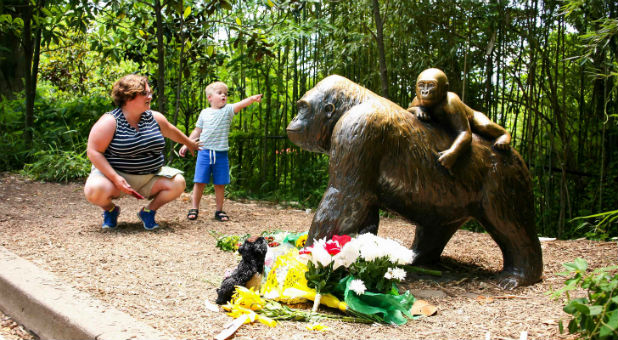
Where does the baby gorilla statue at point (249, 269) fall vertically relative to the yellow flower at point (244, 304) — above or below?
above

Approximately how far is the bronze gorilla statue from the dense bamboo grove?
1.14 metres

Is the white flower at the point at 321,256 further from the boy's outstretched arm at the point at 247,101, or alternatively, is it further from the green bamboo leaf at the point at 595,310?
the boy's outstretched arm at the point at 247,101

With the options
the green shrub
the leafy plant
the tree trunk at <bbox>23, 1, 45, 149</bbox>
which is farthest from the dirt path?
the tree trunk at <bbox>23, 1, 45, 149</bbox>

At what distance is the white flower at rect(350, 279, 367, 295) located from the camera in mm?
2350

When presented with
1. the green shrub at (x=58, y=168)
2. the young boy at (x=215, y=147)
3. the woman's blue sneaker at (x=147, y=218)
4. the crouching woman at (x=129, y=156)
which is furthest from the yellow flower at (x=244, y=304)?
the green shrub at (x=58, y=168)

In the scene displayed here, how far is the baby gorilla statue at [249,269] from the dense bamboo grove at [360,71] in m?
2.39

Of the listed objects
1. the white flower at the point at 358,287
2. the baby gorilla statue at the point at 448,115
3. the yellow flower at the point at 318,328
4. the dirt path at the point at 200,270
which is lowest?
the yellow flower at the point at 318,328

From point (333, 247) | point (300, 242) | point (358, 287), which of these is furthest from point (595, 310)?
point (300, 242)

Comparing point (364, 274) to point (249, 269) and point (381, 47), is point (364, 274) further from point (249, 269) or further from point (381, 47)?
point (381, 47)

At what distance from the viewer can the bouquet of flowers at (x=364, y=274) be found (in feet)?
7.81

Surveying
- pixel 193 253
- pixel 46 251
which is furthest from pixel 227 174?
pixel 46 251

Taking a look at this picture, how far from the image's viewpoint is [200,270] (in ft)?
9.99

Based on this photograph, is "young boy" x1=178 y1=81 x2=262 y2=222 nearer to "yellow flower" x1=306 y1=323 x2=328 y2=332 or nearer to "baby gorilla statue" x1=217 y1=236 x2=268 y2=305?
"baby gorilla statue" x1=217 y1=236 x2=268 y2=305

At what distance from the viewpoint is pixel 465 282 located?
3020 mm
